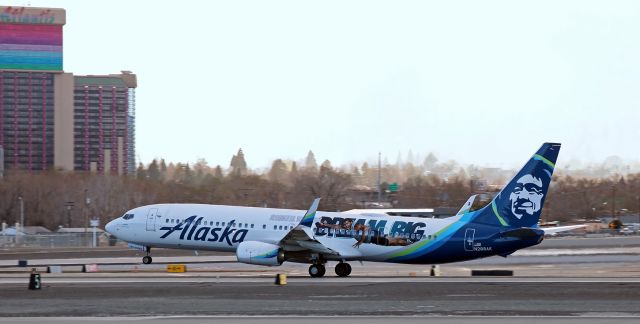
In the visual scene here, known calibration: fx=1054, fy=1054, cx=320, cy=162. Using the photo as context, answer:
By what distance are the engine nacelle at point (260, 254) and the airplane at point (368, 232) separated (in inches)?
1.7

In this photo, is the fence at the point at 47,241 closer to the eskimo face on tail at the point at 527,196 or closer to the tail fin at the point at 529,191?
the tail fin at the point at 529,191

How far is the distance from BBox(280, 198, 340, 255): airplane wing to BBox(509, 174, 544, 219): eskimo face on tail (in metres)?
8.12

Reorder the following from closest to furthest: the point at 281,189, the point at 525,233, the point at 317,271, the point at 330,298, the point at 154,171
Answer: the point at 330,298
the point at 525,233
the point at 317,271
the point at 281,189
the point at 154,171

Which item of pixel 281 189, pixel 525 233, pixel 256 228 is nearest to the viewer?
pixel 525 233

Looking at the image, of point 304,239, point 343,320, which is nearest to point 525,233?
point 304,239

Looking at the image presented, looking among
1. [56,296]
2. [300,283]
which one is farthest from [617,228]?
[56,296]

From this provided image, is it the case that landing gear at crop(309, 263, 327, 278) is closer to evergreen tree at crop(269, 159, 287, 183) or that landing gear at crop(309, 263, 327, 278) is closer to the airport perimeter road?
the airport perimeter road

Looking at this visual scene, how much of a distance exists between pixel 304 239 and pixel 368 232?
120 inches

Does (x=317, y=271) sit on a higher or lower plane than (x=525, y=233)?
lower

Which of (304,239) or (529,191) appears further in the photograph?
(304,239)

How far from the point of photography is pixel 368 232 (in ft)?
153

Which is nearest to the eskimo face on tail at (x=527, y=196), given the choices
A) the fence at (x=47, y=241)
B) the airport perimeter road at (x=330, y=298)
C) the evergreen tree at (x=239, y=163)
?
the airport perimeter road at (x=330, y=298)

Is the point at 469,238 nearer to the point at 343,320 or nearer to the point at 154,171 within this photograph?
the point at 343,320

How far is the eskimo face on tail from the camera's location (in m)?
44.0
